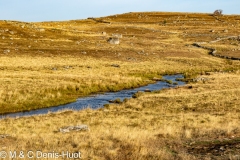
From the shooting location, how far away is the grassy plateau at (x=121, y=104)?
14511 millimetres

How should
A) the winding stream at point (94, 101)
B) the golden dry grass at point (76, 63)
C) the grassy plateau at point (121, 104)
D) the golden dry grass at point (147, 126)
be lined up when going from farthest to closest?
the golden dry grass at point (76, 63) < the winding stream at point (94, 101) < the grassy plateau at point (121, 104) < the golden dry grass at point (147, 126)

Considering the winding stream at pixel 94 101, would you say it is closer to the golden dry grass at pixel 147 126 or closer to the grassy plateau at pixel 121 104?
the grassy plateau at pixel 121 104

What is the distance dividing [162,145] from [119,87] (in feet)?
93.4

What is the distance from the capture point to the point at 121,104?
33.3 meters

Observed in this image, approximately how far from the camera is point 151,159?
480 inches

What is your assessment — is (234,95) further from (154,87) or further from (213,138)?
(213,138)

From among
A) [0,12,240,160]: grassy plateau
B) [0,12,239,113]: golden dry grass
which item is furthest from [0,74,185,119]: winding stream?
[0,12,239,113]: golden dry grass

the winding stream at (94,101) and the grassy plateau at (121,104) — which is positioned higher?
the grassy plateau at (121,104)

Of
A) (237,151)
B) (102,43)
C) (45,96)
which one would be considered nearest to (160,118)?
(237,151)

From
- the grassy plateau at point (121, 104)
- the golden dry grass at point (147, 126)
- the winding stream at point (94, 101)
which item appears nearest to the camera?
the golden dry grass at point (147, 126)

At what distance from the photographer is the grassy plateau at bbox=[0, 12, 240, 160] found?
14511 millimetres

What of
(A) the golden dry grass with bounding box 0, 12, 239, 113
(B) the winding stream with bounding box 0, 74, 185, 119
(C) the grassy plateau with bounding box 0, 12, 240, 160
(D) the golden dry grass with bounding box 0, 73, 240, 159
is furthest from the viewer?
A: (A) the golden dry grass with bounding box 0, 12, 239, 113

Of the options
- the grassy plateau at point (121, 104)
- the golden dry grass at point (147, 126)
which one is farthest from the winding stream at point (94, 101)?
the golden dry grass at point (147, 126)

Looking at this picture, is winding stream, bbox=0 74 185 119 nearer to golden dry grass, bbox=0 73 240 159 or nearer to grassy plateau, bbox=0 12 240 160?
grassy plateau, bbox=0 12 240 160
